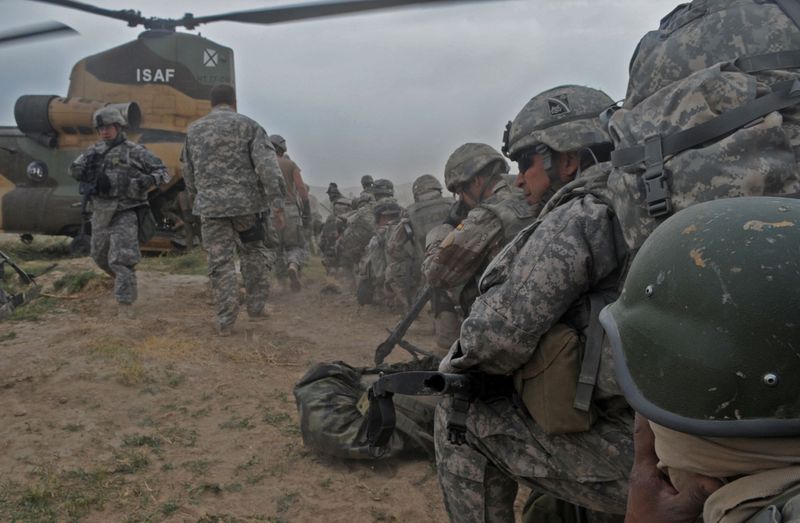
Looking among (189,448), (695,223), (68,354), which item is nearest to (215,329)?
(68,354)

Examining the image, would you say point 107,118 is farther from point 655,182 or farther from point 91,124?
point 655,182

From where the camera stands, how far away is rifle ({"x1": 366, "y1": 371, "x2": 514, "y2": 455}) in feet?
6.23

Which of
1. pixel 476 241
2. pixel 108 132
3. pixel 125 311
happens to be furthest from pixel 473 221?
pixel 108 132

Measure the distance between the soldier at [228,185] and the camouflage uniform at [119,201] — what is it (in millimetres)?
708

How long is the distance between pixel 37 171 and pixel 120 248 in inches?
249

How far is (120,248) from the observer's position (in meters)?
6.43

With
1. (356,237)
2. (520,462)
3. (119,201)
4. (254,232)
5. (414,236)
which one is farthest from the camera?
(356,237)

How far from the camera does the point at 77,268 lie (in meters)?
9.00

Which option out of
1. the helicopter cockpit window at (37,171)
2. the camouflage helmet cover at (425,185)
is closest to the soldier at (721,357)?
the camouflage helmet cover at (425,185)

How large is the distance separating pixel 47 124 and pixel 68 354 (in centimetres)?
807

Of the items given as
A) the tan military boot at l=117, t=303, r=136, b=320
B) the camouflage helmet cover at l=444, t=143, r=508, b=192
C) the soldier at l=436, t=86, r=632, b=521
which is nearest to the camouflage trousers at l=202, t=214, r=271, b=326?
the tan military boot at l=117, t=303, r=136, b=320

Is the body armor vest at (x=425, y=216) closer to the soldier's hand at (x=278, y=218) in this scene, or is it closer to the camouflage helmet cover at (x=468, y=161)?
the soldier's hand at (x=278, y=218)

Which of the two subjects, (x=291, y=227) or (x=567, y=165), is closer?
(x=567, y=165)

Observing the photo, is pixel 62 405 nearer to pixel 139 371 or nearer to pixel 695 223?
pixel 139 371
